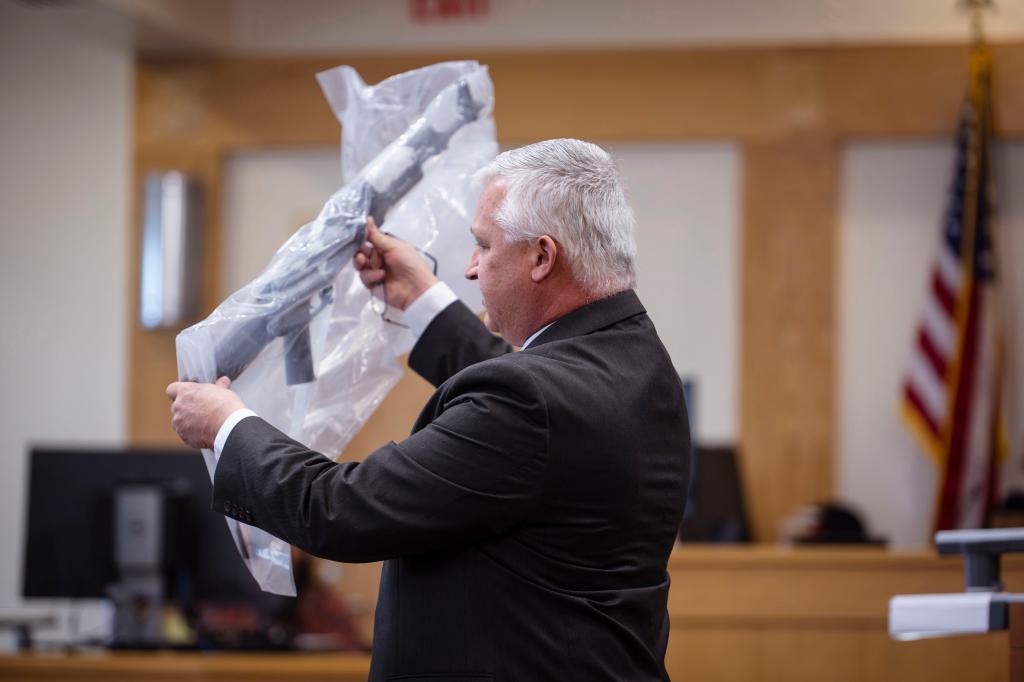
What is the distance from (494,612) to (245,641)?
1.93m

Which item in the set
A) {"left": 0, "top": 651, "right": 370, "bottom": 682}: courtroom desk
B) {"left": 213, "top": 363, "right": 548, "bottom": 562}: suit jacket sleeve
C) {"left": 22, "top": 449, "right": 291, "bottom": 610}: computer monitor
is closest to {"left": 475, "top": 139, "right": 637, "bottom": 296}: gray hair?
{"left": 213, "top": 363, "right": 548, "bottom": 562}: suit jacket sleeve

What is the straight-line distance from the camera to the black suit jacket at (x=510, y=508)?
1432 mm

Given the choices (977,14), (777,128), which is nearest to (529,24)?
(777,128)

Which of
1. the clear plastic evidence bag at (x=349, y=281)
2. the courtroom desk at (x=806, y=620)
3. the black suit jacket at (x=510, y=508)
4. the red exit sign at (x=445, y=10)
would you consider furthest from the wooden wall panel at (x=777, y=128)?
the black suit jacket at (x=510, y=508)

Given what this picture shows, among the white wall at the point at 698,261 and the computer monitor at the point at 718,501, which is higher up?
the white wall at the point at 698,261

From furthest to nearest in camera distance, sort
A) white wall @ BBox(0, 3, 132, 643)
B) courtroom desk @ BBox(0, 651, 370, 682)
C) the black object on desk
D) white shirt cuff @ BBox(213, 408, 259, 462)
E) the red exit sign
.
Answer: white wall @ BBox(0, 3, 132, 643), the red exit sign, the black object on desk, courtroom desk @ BBox(0, 651, 370, 682), white shirt cuff @ BBox(213, 408, 259, 462)

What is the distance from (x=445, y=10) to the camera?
19.0ft

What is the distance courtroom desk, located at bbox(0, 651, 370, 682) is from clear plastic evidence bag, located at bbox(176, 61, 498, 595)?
1.20 meters

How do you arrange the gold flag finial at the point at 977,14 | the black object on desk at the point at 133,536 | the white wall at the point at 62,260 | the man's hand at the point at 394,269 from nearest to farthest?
1. the man's hand at the point at 394,269
2. the black object on desk at the point at 133,536
3. the gold flag finial at the point at 977,14
4. the white wall at the point at 62,260

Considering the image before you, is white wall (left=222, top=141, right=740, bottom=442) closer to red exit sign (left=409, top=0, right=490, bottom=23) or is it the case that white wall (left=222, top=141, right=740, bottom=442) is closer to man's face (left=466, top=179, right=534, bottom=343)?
red exit sign (left=409, top=0, right=490, bottom=23)

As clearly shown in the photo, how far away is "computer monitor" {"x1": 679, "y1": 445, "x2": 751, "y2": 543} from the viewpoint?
4844 millimetres

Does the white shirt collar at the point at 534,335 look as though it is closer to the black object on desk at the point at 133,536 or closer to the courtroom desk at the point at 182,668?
the courtroom desk at the point at 182,668

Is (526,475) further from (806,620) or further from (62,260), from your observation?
(62,260)

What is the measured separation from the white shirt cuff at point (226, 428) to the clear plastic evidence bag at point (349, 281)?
77mm
